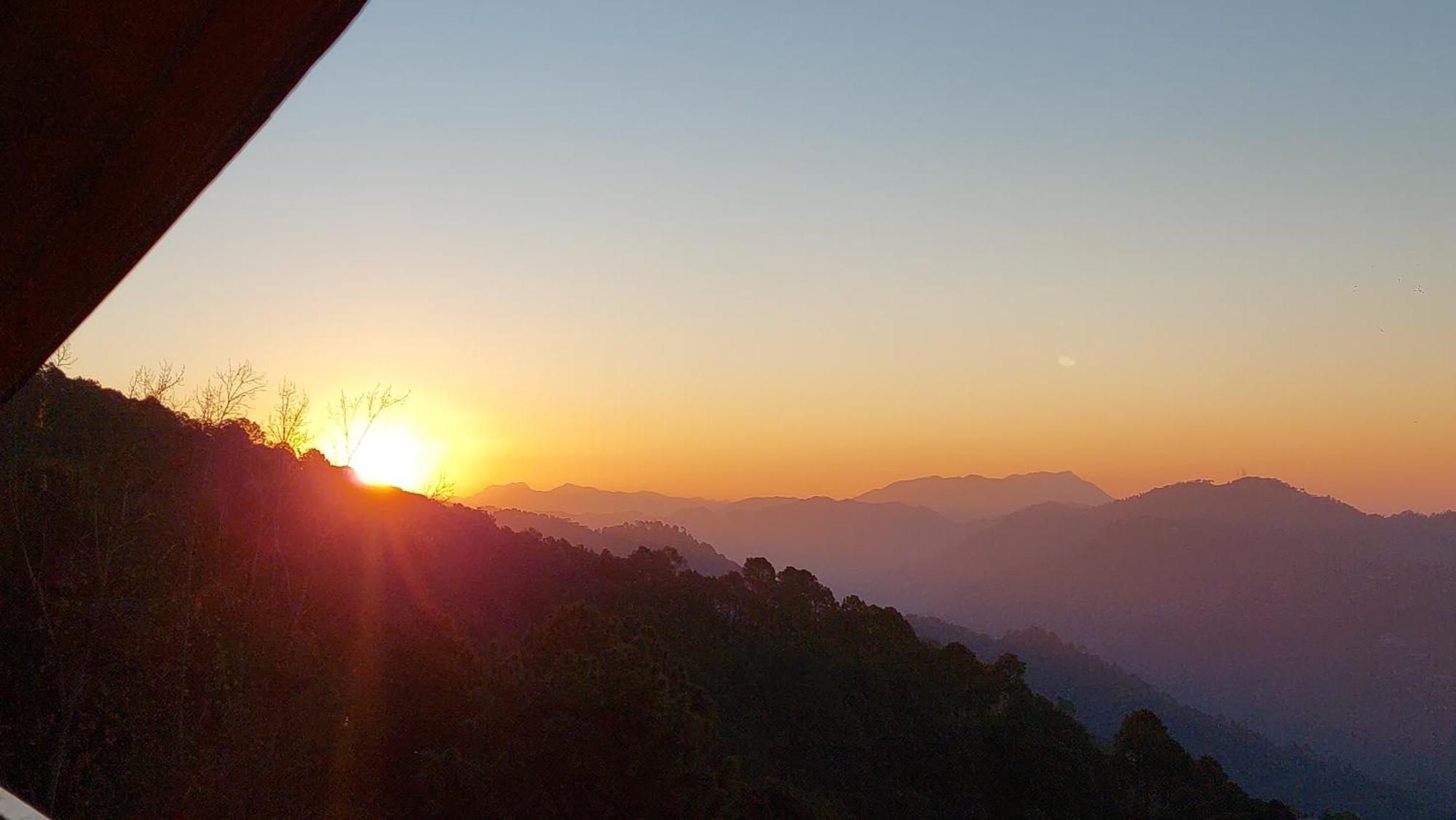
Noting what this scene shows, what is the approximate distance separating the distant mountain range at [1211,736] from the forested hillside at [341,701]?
197ft

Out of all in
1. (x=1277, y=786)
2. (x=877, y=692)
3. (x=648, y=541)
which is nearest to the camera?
(x=877, y=692)

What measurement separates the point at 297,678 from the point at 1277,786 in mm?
105177

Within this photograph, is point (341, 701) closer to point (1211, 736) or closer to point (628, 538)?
point (628, 538)

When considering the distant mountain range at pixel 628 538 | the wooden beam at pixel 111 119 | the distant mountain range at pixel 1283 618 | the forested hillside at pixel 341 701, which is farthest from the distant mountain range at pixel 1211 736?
the wooden beam at pixel 111 119

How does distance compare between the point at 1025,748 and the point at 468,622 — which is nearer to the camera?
the point at 1025,748

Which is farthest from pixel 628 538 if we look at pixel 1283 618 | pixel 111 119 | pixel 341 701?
pixel 1283 618

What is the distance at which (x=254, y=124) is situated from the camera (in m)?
0.71

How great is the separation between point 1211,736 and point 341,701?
103009mm

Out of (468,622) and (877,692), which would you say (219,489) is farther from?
(877,692)

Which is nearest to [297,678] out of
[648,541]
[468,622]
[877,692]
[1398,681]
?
[468,622]

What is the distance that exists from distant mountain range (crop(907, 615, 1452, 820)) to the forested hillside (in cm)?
6015

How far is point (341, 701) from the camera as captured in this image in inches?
637

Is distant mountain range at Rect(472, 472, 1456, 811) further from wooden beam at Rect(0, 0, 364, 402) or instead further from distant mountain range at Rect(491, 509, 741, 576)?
wooden beam at Rect(0, 0, 364, 402)

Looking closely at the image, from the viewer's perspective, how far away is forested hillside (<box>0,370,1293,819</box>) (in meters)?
13.5
